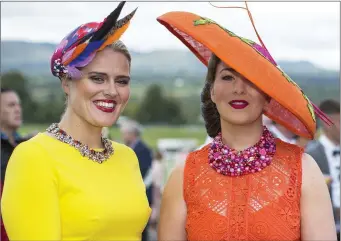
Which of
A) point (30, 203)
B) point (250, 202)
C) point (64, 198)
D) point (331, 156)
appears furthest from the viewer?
point (331, 156)

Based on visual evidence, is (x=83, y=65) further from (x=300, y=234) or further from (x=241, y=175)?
(x=300, y=234)

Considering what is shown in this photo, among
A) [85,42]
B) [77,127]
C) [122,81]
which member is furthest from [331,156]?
[85,42]

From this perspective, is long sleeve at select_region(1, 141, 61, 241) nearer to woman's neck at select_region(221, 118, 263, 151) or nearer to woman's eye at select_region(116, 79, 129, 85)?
woman's eye at select_region(116, 79, 129, 85)

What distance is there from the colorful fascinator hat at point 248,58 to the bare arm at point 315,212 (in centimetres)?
26

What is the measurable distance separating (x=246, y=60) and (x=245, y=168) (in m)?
0.55

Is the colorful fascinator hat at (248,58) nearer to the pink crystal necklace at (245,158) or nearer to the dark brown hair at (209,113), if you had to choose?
the pink crystal necklace at (245,158)

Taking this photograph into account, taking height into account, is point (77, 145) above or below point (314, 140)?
above

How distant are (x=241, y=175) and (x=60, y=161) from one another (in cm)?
84

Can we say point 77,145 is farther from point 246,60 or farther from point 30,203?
point 246,60

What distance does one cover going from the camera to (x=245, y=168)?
10.2ft

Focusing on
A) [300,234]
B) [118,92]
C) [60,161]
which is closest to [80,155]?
[60,161]

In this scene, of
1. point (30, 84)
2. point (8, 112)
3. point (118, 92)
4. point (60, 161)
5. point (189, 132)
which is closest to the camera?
point (60, 161)

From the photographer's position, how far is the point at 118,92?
3.09m

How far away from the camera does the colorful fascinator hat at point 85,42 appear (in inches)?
116
